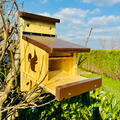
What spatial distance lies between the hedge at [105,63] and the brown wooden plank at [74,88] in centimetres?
654

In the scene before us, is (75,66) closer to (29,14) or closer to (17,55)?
(17,55)

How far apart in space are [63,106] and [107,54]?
6.68 m

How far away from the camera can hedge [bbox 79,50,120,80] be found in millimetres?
7293

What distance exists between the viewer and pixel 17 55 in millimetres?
1561

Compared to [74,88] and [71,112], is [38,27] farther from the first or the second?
[71,112]

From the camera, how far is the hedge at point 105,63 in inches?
287

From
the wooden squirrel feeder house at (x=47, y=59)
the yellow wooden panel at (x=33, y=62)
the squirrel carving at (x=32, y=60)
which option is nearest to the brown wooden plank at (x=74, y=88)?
the wooden squirrel feeder house at (x=47, y=59)

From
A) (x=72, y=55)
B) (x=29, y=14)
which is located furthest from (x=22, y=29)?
(x=72, y=55)

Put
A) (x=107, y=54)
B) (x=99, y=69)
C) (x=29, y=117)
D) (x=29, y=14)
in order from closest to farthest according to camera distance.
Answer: (x=29, y=14) < (x=29, y=117) < (x=107, y=54) < (x=99, y=69)

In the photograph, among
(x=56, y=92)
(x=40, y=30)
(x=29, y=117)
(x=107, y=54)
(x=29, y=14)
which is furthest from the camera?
(x=107, y=54)

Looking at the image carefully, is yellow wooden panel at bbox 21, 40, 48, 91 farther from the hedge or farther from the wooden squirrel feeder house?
the hedge

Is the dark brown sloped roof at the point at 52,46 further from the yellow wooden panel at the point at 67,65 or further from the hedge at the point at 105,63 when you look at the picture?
the hedge at the point at 105,63

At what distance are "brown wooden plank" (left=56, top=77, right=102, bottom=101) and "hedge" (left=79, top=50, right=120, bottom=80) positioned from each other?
6.54m

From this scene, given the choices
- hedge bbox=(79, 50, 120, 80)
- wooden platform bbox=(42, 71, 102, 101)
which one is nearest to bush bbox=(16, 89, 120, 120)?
wooden platform bbox=(42, 71, 102, 101)
